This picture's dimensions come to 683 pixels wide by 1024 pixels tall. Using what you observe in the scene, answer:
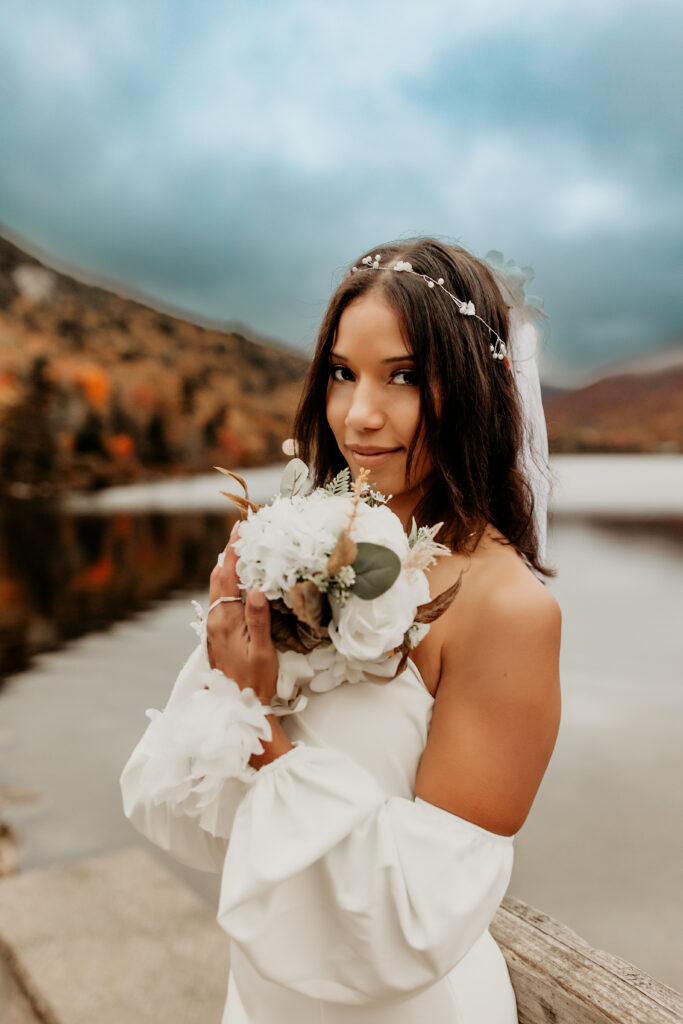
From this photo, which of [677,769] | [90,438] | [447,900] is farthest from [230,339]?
[447,900]

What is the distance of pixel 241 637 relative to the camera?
1084 millimetres

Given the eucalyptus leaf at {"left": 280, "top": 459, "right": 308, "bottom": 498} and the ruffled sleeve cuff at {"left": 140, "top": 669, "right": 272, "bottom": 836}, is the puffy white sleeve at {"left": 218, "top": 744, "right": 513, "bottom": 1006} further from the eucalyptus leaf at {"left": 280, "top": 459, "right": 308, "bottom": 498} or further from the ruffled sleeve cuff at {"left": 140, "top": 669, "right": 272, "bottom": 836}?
the eucalyptus leaf at {"left": 280, "top": 459, "right": 308, "bottom": 498}

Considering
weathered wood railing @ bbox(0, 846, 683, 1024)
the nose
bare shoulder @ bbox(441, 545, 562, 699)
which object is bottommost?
weathered wood railing @ bbox(0, 846, 683, 1024)

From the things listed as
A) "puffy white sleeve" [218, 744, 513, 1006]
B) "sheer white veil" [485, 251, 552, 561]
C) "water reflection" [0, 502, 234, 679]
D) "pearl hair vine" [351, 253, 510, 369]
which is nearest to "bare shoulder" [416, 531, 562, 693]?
"puffy white sleeve" [218, 744, 513, 1006]

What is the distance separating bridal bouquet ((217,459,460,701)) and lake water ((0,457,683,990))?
0.90 metres

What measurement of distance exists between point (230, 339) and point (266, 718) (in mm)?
12443

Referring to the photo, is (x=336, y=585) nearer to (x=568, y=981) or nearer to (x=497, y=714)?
(x=497, y=714)

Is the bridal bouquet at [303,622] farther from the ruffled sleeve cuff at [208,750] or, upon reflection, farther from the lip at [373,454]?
the lip at [373,454]

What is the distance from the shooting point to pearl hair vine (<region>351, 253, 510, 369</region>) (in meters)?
1.41

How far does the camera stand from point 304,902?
40.7 inches

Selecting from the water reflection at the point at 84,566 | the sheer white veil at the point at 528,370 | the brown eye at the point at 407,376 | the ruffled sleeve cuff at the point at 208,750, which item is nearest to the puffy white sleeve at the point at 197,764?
the ruffled sleeve cuff at the point at 208,750

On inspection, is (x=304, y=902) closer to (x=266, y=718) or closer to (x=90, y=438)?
(x=266, y=718)

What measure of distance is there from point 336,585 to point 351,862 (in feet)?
1.27

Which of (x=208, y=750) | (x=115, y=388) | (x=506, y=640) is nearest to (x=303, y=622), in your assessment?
(x=208, y=750)
